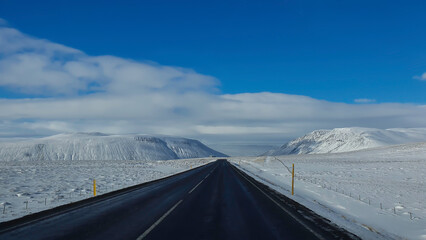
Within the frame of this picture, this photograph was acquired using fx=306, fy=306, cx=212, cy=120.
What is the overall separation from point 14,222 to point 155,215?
14.3 feet

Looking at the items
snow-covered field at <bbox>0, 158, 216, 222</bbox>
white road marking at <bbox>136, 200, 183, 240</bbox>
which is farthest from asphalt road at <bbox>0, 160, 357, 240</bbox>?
snow-covered field at <bbox>0, 158, 216, 222</bbox>

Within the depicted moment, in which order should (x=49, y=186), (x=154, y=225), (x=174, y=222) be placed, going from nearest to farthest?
(x=154, y=225) < (x=174, y=222) < (x=49, y=186)

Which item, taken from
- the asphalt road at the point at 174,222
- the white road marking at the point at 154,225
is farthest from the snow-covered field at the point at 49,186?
the white road marking at the point at 154,225

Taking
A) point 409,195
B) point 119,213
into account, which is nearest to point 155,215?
point 119,213

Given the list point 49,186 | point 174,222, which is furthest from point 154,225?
point 49,186

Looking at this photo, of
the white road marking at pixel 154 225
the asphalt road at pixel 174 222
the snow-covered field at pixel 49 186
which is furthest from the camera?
the snow-covered field at pixel 49 186

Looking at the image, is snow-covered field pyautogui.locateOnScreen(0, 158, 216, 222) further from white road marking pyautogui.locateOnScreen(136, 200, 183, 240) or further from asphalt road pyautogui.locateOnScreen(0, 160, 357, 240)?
white road marking pyautogui.locateOnScreen(136, 200, 183, 240)

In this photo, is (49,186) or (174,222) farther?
(49,186)

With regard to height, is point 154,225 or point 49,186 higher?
point 154,225

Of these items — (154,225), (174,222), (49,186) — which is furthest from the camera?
(49,186)

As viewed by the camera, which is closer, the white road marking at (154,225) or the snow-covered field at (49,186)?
the white road marking at (154,225)

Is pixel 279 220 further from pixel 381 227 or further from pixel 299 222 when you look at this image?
pixel 381 227

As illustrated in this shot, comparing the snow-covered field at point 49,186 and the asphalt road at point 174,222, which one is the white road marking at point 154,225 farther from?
the snow-covered field at point 49,186

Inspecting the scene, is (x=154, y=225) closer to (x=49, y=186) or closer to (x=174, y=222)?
(x=174, y=222)
